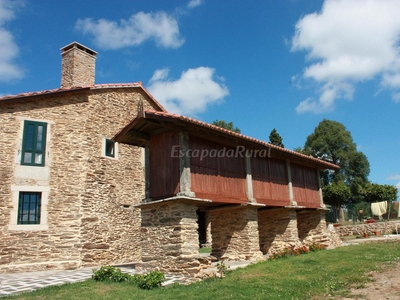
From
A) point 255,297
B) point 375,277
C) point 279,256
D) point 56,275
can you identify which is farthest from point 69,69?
point 375,277

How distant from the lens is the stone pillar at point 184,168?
10438 millimetres

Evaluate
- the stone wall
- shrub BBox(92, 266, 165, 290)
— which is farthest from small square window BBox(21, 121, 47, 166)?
the stone wall

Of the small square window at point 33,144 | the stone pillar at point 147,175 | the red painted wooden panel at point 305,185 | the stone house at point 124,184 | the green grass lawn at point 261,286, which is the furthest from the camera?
the red painted wooden panel at point 305,185

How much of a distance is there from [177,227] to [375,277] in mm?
5292

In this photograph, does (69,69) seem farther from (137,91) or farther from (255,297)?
(255,297)

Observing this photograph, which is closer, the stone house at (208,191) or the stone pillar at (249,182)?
the stone house at (208,191)

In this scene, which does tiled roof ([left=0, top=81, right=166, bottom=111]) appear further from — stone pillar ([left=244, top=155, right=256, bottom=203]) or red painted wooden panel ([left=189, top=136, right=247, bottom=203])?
stone pillar ([left=244, top=155, right=256, bottom=203])

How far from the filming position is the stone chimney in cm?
1614

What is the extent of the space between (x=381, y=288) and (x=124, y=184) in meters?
11.2

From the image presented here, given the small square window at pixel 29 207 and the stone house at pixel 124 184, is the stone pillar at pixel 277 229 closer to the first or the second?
the stone house at pixel 124 184

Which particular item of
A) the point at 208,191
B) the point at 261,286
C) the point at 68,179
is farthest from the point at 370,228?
the point at 68,179

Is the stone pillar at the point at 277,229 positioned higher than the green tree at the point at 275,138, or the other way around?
the green tree at the point at 275,138

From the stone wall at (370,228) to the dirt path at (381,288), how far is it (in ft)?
50.4

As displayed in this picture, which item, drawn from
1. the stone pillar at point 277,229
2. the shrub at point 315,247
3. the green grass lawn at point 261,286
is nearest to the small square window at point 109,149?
the green grass lawn at point 261,286
